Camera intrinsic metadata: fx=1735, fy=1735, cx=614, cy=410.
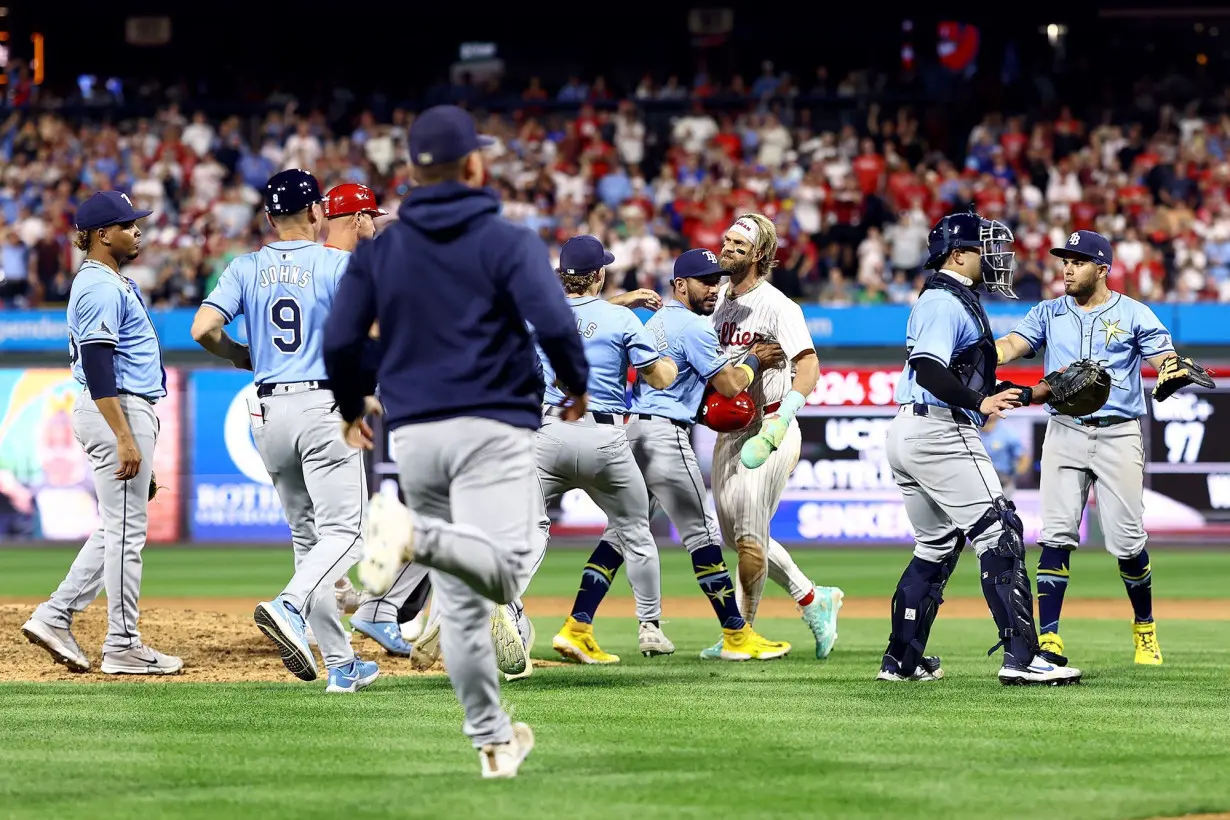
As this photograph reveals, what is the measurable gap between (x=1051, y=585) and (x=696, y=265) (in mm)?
2563

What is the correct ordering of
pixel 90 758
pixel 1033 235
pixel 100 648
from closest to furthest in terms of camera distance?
pixel 90 758 < pixel 100 648 < pixel 1033 235

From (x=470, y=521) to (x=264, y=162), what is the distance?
2115cm

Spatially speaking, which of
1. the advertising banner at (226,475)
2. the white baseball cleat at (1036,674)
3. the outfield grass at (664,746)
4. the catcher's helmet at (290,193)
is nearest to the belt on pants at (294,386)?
the catcher's helmet at (290,193)

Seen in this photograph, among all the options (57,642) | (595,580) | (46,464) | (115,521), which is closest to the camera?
(115,521)

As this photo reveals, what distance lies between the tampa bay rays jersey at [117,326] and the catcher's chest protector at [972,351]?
3.72 m

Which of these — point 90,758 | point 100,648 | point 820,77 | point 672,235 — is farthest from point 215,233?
point 90,758

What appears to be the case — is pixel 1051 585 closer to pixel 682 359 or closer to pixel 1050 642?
pixel 1050 642

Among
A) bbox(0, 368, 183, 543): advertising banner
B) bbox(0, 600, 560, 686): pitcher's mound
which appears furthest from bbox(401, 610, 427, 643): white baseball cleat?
bbox(0, 368, 183, 543): advertising banner

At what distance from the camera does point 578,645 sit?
9.34 meters

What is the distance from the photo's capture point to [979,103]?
26.2 metres

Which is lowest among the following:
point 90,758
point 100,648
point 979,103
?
point 100,648

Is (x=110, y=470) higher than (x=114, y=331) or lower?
lower

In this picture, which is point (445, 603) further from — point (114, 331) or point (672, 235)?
point (672, 235)

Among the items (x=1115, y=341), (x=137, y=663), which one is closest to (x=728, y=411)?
(x=1115, y=341)
